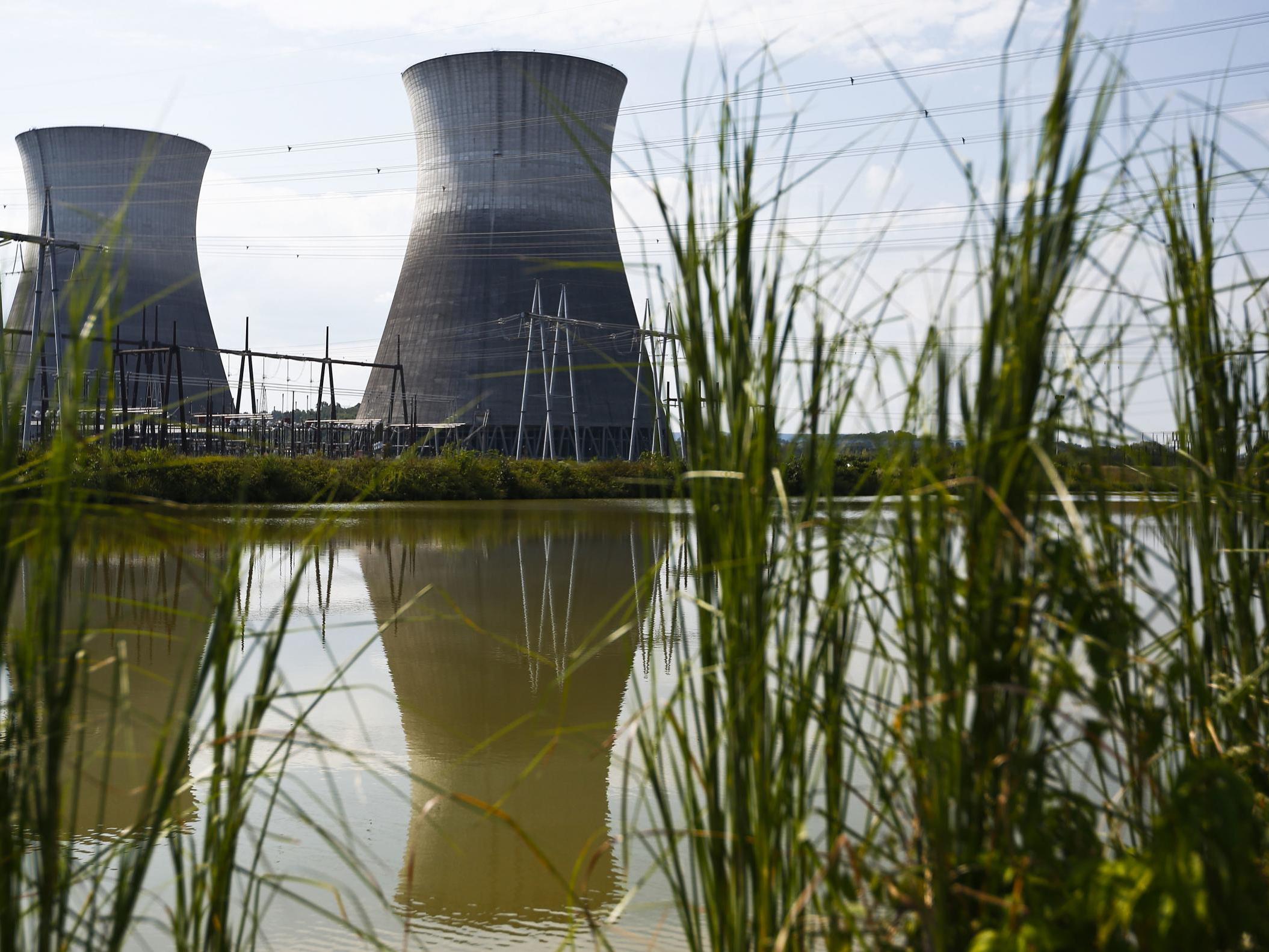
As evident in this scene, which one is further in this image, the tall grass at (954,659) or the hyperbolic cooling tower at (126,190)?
the hyperbolic cooling tower at (126,190)

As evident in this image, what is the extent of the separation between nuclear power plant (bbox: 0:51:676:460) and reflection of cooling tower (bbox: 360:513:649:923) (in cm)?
1603

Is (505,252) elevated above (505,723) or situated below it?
above

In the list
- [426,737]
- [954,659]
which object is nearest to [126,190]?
[426,737]

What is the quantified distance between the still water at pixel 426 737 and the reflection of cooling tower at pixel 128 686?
0.05 ft

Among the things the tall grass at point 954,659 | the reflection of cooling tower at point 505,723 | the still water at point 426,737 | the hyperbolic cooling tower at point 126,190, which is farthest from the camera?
the hyperbolic cooling tower at point 126,190

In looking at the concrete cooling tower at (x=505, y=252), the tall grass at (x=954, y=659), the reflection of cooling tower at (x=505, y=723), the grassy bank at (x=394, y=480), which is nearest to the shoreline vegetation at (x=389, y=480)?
the grassy bank at (x=394, y=480)

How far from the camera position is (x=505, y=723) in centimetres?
337

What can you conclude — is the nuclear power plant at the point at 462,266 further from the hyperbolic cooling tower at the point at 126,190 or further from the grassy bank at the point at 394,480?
the grassy bank at the point at 394,480

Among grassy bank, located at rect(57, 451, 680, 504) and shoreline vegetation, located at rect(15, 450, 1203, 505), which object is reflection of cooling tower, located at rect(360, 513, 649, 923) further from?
grassy bank, located at rect(57, 451, 680, 504)

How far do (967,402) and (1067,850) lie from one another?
46cm

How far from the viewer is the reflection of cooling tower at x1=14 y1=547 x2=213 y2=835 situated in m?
1.13

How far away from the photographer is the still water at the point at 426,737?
1.61m

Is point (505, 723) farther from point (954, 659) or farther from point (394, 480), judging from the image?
point (394, 480)

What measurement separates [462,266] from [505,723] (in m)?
24.0
